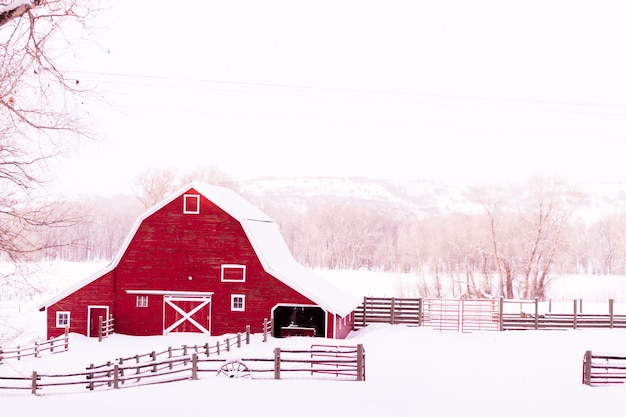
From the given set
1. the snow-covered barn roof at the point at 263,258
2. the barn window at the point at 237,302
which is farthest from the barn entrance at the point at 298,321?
the barn window at the point at 237,302

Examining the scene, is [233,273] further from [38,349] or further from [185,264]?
[38,349]

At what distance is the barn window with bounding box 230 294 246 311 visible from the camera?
32469 mm

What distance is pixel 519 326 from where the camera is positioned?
122 feet

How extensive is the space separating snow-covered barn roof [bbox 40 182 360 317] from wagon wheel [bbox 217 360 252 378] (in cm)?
1068

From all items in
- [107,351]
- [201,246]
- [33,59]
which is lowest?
[107,351]

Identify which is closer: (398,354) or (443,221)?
(398,354)

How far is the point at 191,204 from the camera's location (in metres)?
33.1

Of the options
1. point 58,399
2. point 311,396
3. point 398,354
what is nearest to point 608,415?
point 311,396

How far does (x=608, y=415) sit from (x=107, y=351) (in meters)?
19.7

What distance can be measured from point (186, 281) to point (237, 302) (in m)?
2.70

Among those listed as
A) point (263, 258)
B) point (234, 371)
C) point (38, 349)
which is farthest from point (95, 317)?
point (234, 371)

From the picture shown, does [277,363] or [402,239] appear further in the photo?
[402,239]

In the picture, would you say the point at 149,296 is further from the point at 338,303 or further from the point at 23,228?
the point at 23,228

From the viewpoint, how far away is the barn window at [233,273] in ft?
107
